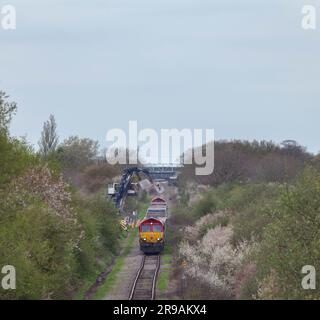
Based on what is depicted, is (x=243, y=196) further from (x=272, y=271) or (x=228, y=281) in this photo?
(x=272, y=271)

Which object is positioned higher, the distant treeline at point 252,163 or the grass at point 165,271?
the distant treeline at point 252,163

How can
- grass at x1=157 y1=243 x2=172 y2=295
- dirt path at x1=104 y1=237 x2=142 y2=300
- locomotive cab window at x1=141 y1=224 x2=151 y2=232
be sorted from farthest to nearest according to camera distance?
1. locomotive cab window at x1=141 y1=224 x2=151 y2=232
2. grass at x1=157 y1=243 x2=172 y2=295
3. dirt path at x1=104 y1=237 x2=142 y2=300

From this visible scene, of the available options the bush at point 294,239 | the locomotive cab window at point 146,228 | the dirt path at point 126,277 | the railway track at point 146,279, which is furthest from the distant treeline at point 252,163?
the bush at point 294,239

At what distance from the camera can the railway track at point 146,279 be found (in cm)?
3797

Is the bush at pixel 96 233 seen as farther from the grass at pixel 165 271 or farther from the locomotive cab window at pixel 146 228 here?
the grass at pixel 165 271

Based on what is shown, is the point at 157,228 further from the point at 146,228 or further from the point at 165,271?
the point at 165,271

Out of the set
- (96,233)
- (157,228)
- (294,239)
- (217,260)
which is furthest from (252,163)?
(294,239)

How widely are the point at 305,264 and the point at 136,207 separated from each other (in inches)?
2901

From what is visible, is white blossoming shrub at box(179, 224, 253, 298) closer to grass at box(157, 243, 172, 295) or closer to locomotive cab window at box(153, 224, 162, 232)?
grass at box(157, 243, 172, 295)

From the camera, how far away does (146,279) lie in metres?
43.8

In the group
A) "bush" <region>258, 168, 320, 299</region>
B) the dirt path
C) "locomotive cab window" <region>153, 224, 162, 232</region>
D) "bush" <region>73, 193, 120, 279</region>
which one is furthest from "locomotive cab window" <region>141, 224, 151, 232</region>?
"bush" <region>258, 168, 320, 299</region>

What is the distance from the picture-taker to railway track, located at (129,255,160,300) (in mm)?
37969

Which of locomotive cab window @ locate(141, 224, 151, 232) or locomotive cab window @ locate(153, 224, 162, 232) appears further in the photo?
locomotive cab window @ locate(153, 224, 162, 232)
